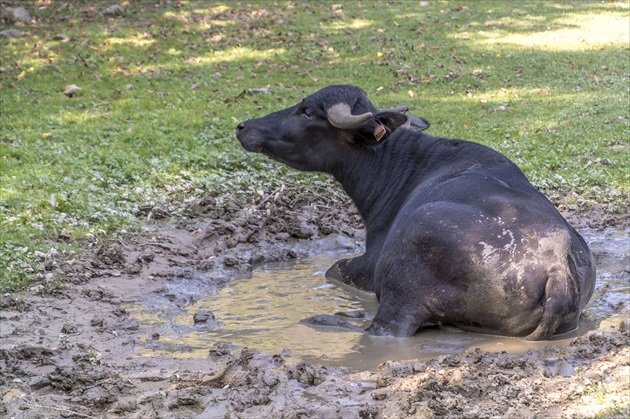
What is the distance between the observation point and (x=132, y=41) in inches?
748

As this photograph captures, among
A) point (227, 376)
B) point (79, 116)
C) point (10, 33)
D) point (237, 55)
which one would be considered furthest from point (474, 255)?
point (10, 33)

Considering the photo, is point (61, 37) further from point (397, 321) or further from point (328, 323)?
point (397, 321)

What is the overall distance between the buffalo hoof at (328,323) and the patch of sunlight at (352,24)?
49.3 ft

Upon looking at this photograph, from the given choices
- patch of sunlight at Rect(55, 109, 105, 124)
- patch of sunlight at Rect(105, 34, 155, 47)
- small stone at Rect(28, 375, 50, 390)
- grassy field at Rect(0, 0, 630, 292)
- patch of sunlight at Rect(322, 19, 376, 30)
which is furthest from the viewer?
patch of sunlight at Rect(322, 19, 376, 30)

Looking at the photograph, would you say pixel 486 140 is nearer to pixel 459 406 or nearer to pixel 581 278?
pixel 581 278

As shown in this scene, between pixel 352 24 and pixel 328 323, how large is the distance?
15.6 metres

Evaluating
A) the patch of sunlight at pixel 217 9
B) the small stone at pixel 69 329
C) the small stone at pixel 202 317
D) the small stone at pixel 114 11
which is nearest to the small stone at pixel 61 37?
the small stone at pixel 114 11

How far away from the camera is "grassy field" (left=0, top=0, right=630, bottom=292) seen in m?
10.0

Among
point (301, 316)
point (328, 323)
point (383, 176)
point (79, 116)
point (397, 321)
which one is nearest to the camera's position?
point (397, 321)

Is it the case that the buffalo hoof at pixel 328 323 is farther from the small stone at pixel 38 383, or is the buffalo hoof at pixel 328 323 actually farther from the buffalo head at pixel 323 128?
the small stone at pixel 38 383

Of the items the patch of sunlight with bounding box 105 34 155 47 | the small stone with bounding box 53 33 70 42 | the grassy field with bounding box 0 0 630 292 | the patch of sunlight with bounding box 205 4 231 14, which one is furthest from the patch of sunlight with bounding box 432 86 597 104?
the small stone with bounding box 53 33 70 42

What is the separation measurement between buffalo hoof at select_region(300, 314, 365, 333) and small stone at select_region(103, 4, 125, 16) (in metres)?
16.1

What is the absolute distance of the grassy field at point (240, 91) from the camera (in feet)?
32.8

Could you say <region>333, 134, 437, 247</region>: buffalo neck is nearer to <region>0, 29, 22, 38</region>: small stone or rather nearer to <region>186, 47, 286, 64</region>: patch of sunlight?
<region>186, 47, 286, 64</region>: patch of sunlight
